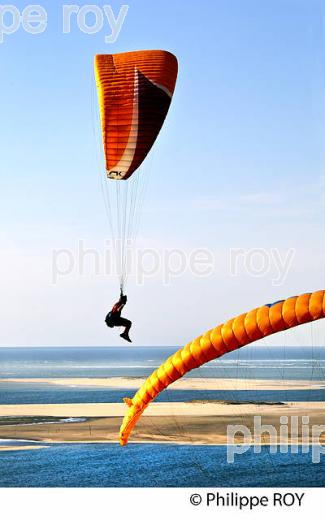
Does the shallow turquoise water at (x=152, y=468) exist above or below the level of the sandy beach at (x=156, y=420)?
below

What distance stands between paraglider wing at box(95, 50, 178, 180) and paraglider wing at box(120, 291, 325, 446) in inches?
153

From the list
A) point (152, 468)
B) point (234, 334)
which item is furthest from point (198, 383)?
point (234, 334)

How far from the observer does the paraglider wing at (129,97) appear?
14.4 meters

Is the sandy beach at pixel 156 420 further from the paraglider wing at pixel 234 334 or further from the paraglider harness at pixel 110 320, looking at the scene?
the paraglider wing at pixel 234 334

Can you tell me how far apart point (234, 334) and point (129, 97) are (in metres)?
4.72

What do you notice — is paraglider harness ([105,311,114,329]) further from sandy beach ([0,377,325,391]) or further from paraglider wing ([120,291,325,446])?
sandy beach ([0,377,325,391])

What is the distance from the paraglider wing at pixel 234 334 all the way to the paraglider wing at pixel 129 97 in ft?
12.8

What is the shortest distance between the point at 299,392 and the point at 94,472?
30126mm

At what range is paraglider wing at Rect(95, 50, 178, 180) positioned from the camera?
14391mm

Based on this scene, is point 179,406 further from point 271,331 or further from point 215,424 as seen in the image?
point 271,331

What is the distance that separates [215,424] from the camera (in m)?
43.2

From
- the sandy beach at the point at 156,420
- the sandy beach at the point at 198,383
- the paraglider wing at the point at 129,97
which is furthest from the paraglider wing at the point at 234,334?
the sandy beach at the point at 198,383
